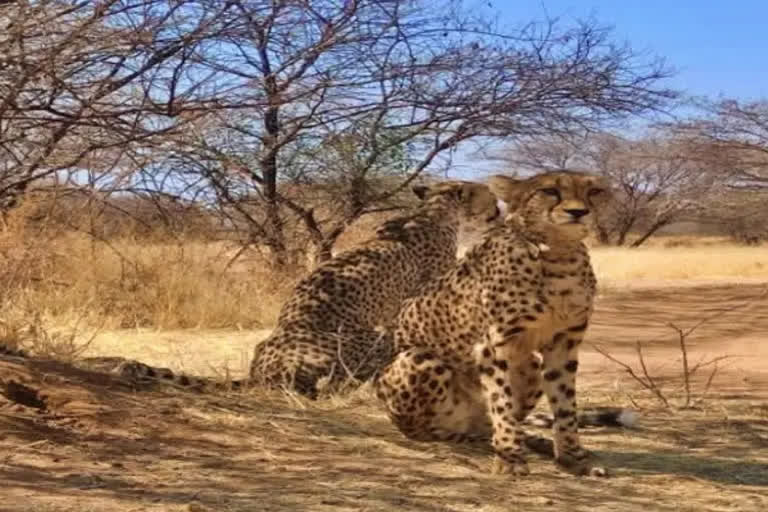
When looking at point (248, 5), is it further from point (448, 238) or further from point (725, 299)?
point (725, 299)

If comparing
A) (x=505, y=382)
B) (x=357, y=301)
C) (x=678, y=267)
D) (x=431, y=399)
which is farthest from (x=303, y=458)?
(x=678, y=267)

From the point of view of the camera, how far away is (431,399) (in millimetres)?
4977

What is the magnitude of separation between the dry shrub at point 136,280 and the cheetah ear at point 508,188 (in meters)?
4.72

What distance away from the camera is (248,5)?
5406 millimetres

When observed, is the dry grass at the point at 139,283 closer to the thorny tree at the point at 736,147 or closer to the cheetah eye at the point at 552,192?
the cheetah eye at the point at 552,192

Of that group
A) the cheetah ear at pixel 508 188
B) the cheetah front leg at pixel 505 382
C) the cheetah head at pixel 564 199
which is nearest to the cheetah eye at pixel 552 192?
the cheetah head at pixel 564 199

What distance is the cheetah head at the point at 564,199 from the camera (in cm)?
441

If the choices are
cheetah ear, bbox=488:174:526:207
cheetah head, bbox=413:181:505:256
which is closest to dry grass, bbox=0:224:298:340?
cheetah head, bbox=413:181:505:256

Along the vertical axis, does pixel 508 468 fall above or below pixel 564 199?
below

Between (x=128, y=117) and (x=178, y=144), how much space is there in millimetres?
351

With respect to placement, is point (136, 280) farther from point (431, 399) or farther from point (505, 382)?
point (505, 382)

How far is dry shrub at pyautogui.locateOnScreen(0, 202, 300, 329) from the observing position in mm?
8977

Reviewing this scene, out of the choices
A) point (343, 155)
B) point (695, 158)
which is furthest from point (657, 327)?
point (695, 158)

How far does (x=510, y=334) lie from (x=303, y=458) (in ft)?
2.97
